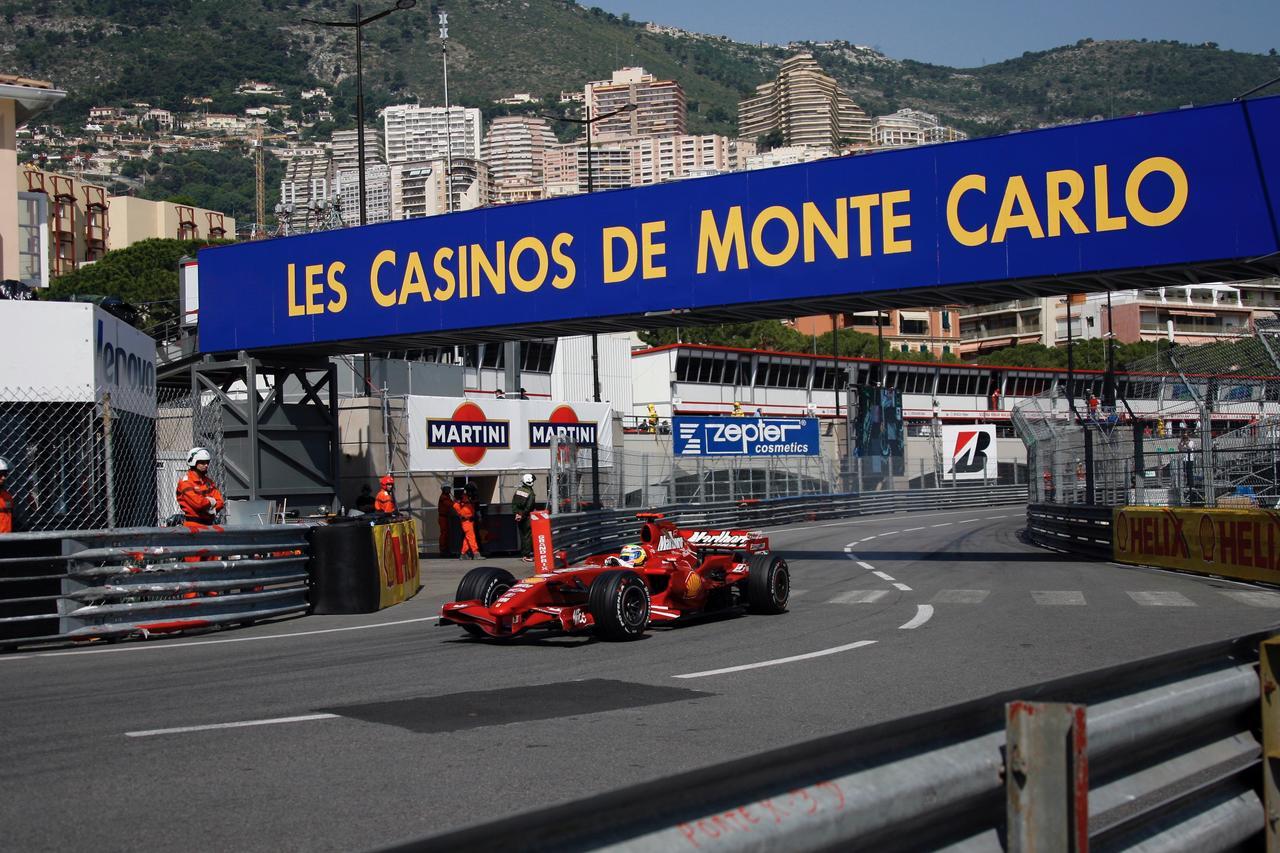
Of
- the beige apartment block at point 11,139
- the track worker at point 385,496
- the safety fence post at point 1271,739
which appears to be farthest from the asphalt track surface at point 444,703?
the beige apartment block at point 11,139

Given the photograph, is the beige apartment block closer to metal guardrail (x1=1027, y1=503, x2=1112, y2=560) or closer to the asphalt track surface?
the asphalt track surface

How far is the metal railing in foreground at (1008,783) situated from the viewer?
8.01ft

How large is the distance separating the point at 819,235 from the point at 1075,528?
954 cm

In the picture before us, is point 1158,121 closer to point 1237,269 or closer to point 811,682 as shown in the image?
point 1237,269

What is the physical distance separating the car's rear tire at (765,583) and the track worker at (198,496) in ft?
19.1

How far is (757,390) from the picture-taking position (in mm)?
73688

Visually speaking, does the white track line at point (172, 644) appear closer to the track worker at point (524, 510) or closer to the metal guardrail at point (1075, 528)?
the track worker at point (524, 510)

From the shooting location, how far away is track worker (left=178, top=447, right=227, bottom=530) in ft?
46.7

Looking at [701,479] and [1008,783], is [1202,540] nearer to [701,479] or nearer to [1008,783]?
[701,479]

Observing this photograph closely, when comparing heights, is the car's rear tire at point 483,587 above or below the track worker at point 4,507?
below

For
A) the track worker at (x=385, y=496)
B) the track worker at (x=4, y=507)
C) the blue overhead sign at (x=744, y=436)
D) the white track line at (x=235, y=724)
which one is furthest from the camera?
the blue overhead sign at (x=744, y=436)

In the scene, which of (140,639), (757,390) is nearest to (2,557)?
(140,639)

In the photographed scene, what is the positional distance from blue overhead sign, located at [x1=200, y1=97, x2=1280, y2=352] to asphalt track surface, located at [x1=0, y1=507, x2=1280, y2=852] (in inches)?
194

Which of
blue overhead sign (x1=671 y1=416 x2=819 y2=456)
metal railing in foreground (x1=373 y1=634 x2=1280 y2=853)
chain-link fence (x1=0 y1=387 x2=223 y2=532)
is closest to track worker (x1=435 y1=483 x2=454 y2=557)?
chain-link fence (x1=0 y1=387 x2=223 y2=532)
